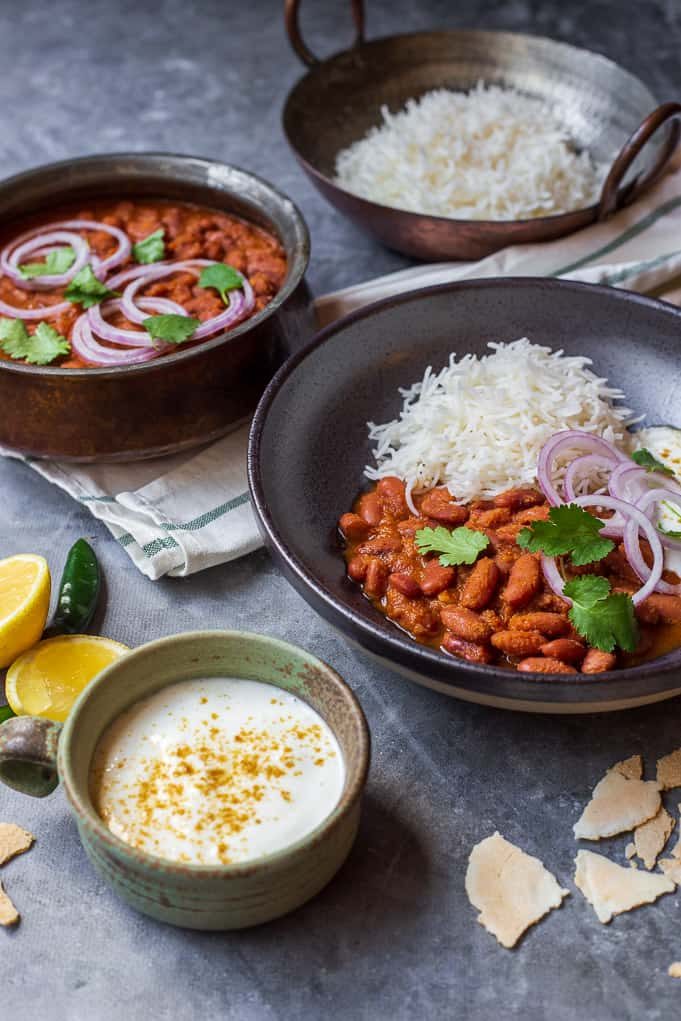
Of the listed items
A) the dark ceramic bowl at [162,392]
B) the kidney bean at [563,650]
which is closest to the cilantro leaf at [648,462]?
the kidney bean at [563,650]

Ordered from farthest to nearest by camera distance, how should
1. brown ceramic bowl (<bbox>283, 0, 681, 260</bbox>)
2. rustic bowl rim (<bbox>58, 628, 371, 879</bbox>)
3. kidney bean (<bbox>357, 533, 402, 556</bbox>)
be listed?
brown ceramic bowl (<bbox>283, 0, 681, 260</bbox>), kidney bean (<bbox>357, 533, 402, 556</bbox>), rustic bowl rim (<bbox>58, 628, 371, 879</bbox>)

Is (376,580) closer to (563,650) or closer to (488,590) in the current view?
(488,590)

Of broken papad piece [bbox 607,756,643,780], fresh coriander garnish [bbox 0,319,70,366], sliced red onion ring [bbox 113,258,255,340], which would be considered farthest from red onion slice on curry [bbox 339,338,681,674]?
fresh coriander garnish [bbox 0,319,70,366]

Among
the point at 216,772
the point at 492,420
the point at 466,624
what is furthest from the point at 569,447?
the point at 216,772

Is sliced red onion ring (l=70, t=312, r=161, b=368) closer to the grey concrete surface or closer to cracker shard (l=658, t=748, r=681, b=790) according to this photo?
the grey concrete surface

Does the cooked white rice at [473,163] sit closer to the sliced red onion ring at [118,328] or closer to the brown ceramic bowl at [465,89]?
the brown ceramic bowl at [465,89]

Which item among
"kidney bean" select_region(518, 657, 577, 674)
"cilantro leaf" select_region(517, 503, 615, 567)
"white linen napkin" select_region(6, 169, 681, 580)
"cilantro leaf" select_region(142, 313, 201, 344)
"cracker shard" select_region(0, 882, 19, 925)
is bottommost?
"cracker shard" select_region(0, 882, 19, 925)
